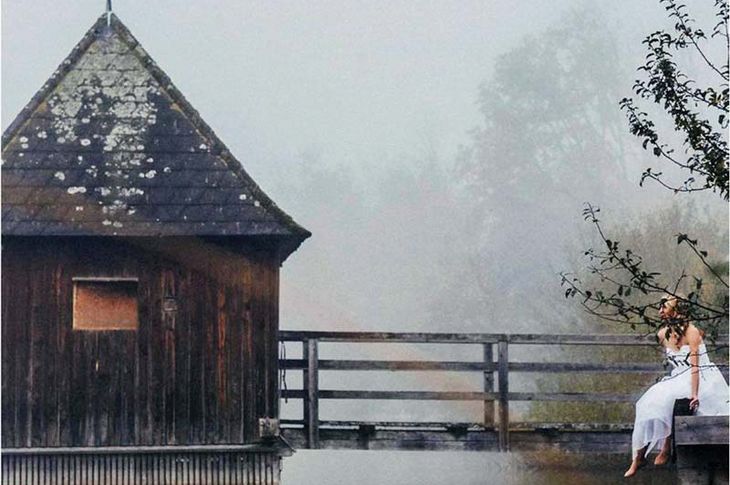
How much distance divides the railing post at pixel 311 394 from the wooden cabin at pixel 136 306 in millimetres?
435

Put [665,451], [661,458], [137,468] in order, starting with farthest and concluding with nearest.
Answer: [137,468] → [665,451] → [661,458]

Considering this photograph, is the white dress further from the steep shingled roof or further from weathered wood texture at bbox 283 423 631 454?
the steep shingled roof

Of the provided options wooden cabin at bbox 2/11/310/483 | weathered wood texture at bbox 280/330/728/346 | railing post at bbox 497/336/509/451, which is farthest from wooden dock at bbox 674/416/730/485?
wooden cabin at bbox 2/11/310/483

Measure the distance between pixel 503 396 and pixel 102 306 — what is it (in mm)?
4076

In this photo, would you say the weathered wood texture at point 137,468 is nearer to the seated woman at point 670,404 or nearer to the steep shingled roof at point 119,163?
the steep shingled roof at point 119,163

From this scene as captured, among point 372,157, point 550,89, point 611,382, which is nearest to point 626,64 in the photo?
point 550,89

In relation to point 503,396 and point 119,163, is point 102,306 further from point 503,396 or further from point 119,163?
point 503,396

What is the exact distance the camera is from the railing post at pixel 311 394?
46.6ft

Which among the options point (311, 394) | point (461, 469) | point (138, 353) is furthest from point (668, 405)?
point (461, 469)

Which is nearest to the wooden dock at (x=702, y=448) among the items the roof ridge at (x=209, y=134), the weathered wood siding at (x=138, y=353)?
the roof ridge at (x=209, y=134)

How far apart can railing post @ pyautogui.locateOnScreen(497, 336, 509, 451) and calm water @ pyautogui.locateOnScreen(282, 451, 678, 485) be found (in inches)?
256

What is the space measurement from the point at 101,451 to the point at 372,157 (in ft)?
124

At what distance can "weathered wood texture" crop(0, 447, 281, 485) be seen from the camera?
13.6 m

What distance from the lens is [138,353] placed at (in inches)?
542
